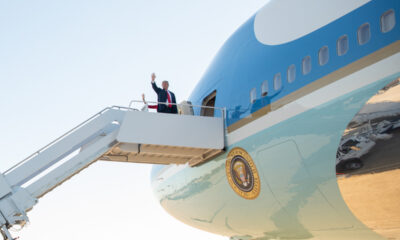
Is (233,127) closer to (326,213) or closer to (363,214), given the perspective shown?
(326,213)

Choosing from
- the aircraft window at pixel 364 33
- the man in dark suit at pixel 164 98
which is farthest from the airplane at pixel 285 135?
the man in dark suit at pixel 164 98

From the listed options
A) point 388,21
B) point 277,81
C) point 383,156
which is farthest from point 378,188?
point 277,81

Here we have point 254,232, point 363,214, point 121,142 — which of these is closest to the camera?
point 363,214

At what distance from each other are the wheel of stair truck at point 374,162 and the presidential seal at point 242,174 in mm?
2031

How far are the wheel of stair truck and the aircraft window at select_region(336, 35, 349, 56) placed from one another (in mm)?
835

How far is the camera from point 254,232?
9117 mm

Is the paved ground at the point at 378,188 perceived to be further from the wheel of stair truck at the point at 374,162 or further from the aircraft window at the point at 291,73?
the aircraft window at the point at 291,73

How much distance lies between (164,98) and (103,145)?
6.44 feet

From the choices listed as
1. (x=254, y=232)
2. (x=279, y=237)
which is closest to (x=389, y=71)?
(x=279, y=237)

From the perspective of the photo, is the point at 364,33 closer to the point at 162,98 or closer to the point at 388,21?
the point at 388,21

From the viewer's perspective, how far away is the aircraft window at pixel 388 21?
199 inches

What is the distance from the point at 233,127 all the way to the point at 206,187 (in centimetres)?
181

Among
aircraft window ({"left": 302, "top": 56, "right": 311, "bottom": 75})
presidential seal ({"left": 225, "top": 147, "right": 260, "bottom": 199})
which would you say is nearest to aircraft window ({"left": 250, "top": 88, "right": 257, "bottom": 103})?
presidential seal ({"left": 225, "top": 147, "right": 260, "bottom": 199})

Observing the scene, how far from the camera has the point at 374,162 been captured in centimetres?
531
